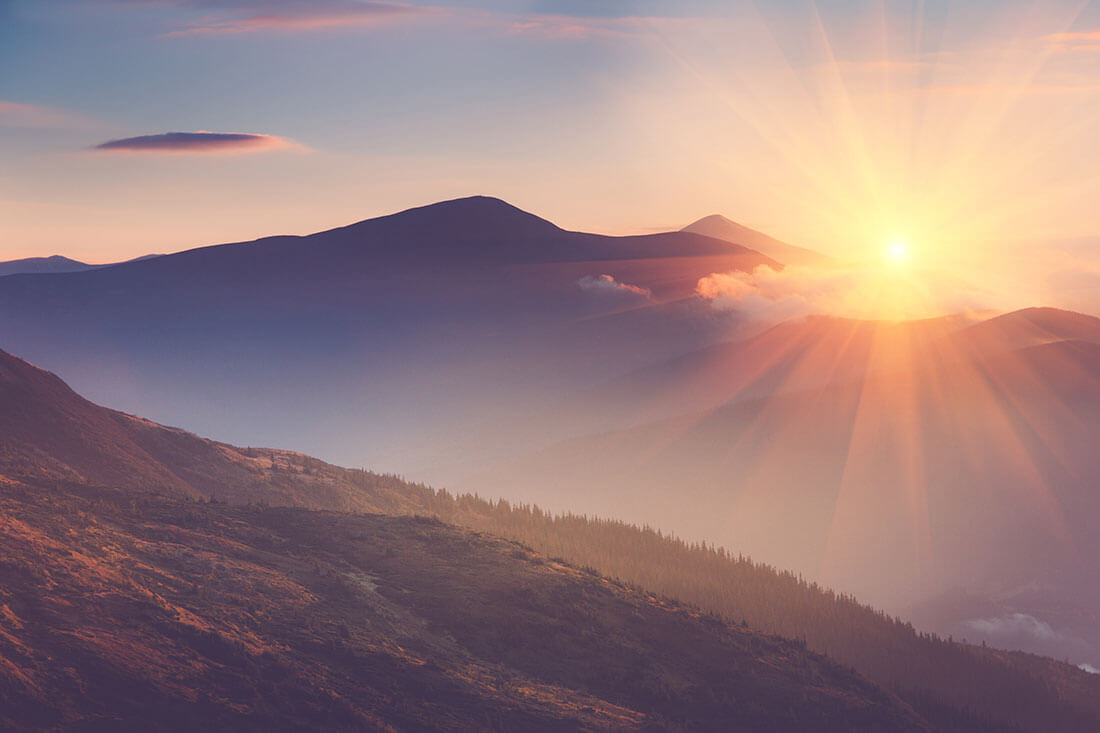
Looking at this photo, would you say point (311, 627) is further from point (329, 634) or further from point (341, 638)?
point (341, 638)

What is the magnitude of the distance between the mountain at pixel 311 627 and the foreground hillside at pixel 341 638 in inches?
3.4

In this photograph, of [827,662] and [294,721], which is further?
[827,662]

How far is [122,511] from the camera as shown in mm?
35625

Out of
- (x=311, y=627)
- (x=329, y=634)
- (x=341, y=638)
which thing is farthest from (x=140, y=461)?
(x=341, y=638)

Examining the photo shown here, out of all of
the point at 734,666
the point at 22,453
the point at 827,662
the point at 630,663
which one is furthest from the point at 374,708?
the point at 22,453

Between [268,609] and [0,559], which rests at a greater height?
[0,559]

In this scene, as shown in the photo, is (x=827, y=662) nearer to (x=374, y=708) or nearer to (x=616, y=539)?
(x=374, y=708)

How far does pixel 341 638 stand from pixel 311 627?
1.03 metres

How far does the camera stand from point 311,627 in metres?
28.6

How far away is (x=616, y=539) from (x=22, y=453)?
49.5 meters

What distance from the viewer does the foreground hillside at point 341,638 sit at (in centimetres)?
2161

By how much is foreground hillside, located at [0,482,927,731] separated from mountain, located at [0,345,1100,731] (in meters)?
0.09

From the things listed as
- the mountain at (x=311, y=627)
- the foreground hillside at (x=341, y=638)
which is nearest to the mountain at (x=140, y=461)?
the mountain at (x=311, y=627)

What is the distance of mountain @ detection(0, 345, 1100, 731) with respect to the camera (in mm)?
21969
